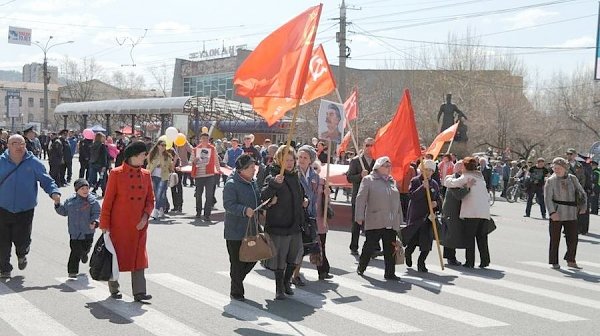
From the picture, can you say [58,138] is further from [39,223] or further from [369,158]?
[369,158]

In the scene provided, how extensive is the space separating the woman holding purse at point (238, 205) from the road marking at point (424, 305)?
5.38ft

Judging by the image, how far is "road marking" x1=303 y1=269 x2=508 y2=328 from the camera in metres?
7.68

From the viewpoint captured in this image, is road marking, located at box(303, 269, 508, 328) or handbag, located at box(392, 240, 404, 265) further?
handbag, located at box(392, 240, 404, 265)

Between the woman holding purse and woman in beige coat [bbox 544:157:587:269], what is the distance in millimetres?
5490

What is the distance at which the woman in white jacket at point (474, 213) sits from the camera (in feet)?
37.7

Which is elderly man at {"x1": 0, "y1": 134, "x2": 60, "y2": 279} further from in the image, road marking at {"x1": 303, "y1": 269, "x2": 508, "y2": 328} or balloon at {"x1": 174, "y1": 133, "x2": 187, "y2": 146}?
balloon at {"x1": 174, "y1": 133, "x2": 187, "y2": 146}

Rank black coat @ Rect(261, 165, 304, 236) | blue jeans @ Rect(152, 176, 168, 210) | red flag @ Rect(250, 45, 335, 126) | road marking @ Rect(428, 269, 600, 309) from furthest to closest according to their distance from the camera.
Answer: blue jeans @ Rect(152, 176, 168, 210), red flag @ Rect(250, 45, 335, 126), road marking @ Rect(428, 269, 600, 309), black coat @ Rect(261, 165, 304, 236)

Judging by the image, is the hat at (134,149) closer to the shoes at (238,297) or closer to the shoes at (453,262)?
the shoes at (238,297)

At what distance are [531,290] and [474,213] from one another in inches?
82.3

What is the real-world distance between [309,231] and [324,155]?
42.5 ft

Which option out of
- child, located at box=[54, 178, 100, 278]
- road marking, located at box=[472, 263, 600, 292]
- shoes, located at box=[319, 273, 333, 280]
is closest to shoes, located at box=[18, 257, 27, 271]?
child, located at box=[54, 178, 100, 278]

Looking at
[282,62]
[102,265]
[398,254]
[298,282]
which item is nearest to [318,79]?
[282,62]

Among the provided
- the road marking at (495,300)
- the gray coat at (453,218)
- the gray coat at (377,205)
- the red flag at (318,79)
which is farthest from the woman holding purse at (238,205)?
the gray coat at (453,218)

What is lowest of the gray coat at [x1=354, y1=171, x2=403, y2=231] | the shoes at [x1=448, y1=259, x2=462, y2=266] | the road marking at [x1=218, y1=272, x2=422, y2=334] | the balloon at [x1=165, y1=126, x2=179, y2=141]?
the shoes at [x1=448, y1=259, x2=462, y2=266]
